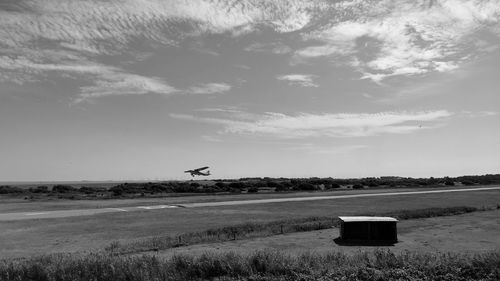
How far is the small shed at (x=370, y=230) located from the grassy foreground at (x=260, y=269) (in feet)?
21.5

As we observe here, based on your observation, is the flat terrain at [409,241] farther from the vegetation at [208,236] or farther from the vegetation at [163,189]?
the vegetation at [163,189]

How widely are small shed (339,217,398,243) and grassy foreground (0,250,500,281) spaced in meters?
6.55

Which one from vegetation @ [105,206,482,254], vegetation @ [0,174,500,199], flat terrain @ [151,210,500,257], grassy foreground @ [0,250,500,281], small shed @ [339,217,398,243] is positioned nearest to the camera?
grassy foreground @ [0,250,500,281]

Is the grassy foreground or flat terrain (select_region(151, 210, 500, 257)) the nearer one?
the grassy foreground

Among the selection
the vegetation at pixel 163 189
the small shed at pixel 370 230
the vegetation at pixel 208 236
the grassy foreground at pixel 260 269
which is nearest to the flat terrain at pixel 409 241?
the small shed at pixel 370 230

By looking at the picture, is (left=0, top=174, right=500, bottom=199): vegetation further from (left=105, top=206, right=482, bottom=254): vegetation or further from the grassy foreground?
the grassy foreground

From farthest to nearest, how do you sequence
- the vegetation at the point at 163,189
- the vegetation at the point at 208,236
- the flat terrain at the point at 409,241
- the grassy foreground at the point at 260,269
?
the vegetation at the point at 163,189 → the vegetation at the point at 208,236 → the flat terrain at the point at 409,241 → the grassy foreground at the point at 260,269

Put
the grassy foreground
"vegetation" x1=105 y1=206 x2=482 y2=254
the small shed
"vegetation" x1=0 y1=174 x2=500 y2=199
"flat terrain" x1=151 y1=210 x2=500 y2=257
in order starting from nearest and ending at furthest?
the grassy foreground < "flat terrain" x1=151 y1=210 x2=500 y2=257 < "vegetation" x1=105 y1=206 x2=482 y2=254 < the small shed < "vegetation" x1=0 y1=174 x2=500 y2=199

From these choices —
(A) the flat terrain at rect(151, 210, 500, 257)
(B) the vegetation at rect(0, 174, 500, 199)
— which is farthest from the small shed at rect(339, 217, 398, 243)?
(B) the vegetation at rect(0, 174, 500, 199)

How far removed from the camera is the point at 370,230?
1691cm

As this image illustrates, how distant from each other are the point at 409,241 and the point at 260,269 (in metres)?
9.42

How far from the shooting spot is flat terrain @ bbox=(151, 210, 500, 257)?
14.8 meters

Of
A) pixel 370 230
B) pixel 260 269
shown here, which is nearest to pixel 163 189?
pixel 370 230

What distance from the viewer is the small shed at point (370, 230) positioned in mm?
16703
